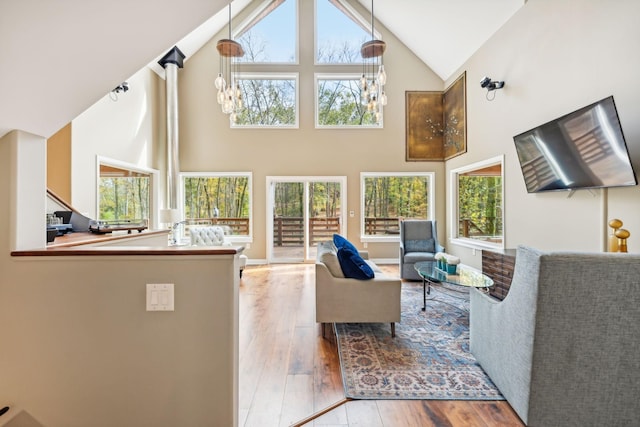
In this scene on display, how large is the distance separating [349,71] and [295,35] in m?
1.42

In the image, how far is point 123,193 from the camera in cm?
517

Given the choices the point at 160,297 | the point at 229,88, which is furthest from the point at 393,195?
the point at 160,297

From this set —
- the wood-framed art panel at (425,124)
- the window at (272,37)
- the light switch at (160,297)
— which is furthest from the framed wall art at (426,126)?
the light switch at (160,297)

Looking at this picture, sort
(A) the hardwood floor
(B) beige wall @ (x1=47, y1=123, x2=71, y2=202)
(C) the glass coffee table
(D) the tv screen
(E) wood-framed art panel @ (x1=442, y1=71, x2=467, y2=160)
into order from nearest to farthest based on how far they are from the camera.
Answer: (A) the hardwood floor → (D) the tv screen → (C) the glass coffee table → (B) beige wall @ (x1=47, y1=123, x2=71, y2=202) → (E) wood-framed art panel @ (x1=442, y1=71, x2=467, y2=160)

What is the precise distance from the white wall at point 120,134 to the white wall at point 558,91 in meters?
5.34

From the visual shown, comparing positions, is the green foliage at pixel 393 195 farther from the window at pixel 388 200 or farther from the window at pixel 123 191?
the window at pixel 123 191

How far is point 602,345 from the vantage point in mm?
1460

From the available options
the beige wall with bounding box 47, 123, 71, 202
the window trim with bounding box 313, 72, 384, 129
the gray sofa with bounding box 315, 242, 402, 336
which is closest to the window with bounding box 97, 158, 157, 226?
the beige wall with bounding box 47, 123, 71, 202

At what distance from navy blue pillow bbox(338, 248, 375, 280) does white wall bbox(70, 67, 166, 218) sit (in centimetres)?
357

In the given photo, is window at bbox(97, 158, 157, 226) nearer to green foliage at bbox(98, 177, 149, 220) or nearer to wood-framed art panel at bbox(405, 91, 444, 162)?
green foliage at bbox(98, 177, 149, 220)

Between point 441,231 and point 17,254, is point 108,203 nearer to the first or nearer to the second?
point 17,254

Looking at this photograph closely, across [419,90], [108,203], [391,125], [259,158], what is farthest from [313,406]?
[419,90]

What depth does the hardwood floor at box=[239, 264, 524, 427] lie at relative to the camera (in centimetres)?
171

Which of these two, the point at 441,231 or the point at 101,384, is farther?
the point at 441,231
